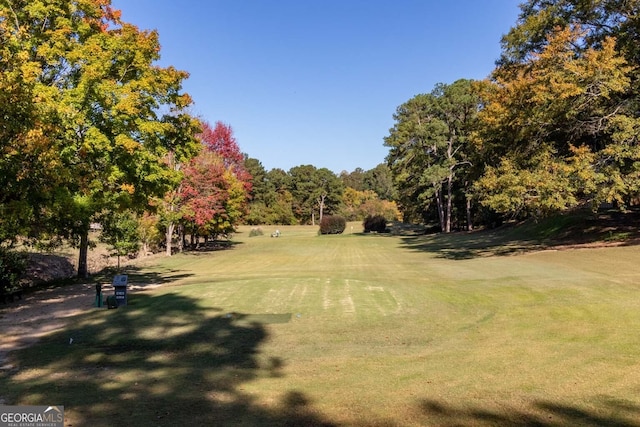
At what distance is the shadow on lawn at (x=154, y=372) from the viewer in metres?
5.54

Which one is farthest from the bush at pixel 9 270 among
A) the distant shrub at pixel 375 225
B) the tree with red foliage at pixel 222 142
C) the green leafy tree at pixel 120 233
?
the distant shrub at pixel 375 225

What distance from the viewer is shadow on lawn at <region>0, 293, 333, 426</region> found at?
18.2 feet

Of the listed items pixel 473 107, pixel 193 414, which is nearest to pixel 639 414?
pixel 193 414

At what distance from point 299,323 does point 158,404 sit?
228 inches

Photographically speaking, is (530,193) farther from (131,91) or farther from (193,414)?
(193,414)

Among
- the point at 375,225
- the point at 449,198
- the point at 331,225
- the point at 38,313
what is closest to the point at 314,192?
the point at 375,225

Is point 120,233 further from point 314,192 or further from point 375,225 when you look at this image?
point 314,192

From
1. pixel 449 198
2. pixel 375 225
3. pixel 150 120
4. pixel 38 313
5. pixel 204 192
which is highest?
pixel 150 120

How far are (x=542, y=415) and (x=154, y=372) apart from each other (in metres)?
5.84

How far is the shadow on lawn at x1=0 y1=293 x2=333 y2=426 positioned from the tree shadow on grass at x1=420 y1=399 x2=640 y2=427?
152 cm

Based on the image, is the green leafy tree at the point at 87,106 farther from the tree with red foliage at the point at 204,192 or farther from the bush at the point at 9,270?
the tree with red foliage at the point at 204,192

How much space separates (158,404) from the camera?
19.3 ft

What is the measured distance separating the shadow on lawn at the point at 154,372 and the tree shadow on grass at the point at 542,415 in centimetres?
152

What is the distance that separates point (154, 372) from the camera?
7.56 metres
